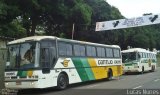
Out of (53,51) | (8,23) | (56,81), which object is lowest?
(56,81)

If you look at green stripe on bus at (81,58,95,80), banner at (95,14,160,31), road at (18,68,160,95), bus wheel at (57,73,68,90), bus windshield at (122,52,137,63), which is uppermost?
banner at (95,14,160,31)

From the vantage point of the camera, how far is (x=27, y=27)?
25828mm

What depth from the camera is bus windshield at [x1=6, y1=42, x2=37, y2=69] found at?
1686cm

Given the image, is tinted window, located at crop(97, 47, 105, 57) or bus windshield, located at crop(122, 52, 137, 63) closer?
tinted window, located at crop(97, 47, 105, 57)

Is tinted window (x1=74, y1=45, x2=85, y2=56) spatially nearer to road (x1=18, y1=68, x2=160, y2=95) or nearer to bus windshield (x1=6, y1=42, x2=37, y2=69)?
road (x1=18, y1=68, x2=160, y2=95)

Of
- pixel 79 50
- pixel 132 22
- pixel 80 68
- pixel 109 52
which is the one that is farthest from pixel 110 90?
pixel 132 22

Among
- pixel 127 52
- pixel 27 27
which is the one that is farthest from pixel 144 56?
pixel 27 27

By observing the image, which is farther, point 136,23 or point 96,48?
point 136,23

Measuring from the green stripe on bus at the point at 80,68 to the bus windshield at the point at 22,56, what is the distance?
144 inches

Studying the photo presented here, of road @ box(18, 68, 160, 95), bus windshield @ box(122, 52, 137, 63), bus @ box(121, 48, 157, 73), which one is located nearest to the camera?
road @ box(18, 68, 160, 95)

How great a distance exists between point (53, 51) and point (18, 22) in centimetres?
781

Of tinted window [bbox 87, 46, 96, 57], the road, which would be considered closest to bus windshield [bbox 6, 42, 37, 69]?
the road

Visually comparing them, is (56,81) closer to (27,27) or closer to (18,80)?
(18,80)

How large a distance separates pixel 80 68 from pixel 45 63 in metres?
4.09
